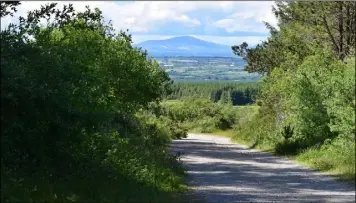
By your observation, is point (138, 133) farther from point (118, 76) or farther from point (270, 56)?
point (270, 56)

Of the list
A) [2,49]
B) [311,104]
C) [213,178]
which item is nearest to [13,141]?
[2,49]

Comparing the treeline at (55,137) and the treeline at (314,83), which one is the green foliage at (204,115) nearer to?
the treeline at (314,83)

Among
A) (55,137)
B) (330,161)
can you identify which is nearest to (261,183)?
(330,161)

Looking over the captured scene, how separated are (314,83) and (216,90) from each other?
88188mm

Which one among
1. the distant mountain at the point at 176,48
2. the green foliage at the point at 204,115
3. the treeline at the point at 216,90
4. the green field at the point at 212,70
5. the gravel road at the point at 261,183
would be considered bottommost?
the green foliage at the point at 204,115

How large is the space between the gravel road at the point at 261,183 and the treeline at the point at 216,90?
73.4 m

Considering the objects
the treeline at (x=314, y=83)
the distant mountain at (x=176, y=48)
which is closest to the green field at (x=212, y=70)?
the distant mountain at (x=176, y=48)

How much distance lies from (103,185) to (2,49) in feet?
9.89

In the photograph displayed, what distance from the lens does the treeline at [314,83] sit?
16.7 meters

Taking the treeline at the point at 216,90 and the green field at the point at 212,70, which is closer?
the treeline at the point at 216,90

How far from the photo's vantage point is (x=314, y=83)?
21172 mm

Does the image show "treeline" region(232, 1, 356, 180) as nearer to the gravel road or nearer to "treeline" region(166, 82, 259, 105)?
the gravel road

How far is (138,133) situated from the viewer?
20531 millimetres

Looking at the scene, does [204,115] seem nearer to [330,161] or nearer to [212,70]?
[330,161]
